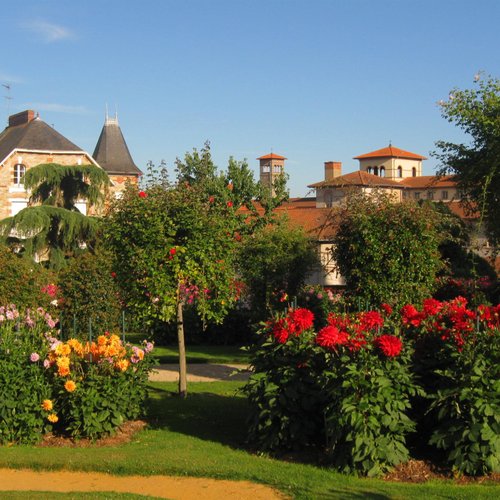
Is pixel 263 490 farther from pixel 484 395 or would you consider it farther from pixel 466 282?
pixel 466 282

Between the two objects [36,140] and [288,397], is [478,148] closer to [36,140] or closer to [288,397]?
[288,397]

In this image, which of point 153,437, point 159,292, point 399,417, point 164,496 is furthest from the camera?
point 159,292

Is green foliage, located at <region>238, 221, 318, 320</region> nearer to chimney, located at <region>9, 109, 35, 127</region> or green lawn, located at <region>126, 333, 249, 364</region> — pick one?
green lawn, located at <region>126, 333, 249, 364</region>

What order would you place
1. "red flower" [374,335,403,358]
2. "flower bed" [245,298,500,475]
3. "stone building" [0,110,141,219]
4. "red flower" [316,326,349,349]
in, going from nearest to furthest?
"flower bed" [245,298,500,475]
"red flower" [374,335,403,358]
"red flower" [316,326,349,349]
"stone building" [0,110,141,219]

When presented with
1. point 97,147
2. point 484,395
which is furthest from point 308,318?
point 97,147

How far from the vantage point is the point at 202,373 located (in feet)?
49.5

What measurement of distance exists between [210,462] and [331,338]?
164 cm

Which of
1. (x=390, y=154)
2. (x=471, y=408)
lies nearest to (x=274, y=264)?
(x=471, y=408)

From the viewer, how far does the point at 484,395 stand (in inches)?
276

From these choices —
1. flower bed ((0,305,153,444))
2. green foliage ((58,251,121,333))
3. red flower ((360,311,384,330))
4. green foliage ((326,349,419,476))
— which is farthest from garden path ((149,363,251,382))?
green foliage ((326,349,419,476))

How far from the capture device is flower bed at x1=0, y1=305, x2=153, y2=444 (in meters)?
8.67

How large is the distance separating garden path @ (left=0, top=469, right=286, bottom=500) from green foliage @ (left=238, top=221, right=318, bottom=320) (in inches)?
525

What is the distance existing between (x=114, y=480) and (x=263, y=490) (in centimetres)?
143

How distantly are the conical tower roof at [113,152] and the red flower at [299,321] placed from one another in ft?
158
